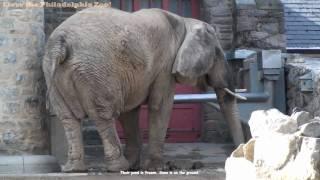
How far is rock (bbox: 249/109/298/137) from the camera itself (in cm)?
387

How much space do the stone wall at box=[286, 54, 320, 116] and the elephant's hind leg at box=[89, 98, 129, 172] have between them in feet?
12.4

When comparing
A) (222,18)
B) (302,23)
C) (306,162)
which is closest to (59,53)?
(306,162)

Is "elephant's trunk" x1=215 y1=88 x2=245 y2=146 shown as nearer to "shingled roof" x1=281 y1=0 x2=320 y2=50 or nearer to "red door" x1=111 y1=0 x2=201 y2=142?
"red door" x1=111 y1=0 x2=201 y2=142

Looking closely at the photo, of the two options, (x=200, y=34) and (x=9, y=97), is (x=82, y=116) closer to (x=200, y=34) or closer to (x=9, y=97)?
(x=9, y=97)

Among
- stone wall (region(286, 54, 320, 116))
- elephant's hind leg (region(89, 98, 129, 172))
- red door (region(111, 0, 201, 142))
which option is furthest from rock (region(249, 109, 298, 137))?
red door (region(111, 0, 201, 142))

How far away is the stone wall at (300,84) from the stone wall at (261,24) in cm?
60

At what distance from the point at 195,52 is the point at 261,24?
4123 millimetres

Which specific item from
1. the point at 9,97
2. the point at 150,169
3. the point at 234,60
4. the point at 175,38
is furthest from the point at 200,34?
the point at 234,60

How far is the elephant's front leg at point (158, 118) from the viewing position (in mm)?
9461

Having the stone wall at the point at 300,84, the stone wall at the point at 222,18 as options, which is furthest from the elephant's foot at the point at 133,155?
the stone wall at the point at 222,18

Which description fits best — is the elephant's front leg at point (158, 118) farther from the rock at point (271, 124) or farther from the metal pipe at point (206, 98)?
the rock at point (271, 124)

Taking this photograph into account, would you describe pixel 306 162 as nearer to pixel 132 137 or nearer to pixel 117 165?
pixel 117 165

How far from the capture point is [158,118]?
9.56 m

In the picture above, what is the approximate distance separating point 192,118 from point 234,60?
1.30 meters
